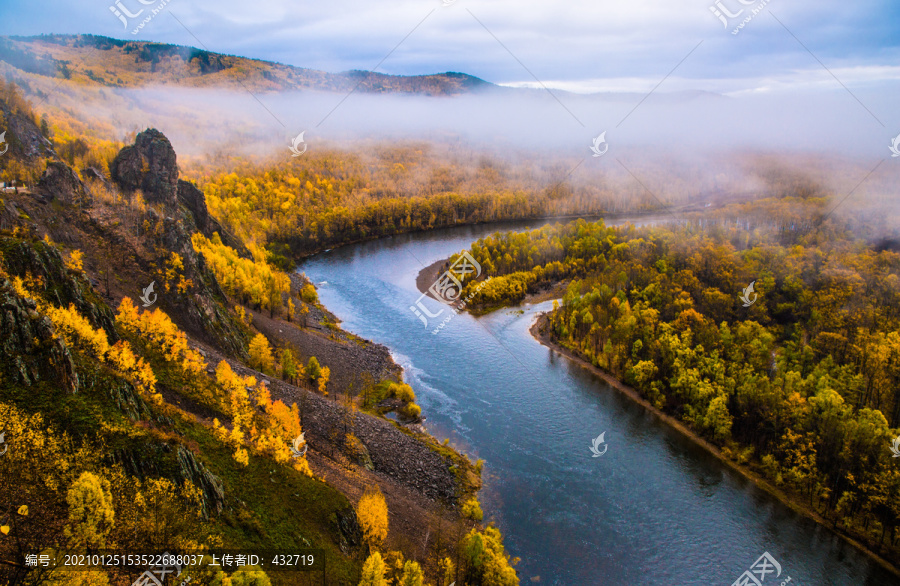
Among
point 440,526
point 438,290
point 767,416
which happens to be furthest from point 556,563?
point 438,290

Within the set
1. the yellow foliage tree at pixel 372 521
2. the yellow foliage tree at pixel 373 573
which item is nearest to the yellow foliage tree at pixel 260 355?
the yellow foliage tree at pixel 372 521

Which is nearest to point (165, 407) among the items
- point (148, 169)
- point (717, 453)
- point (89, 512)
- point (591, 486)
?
point (89, 512)

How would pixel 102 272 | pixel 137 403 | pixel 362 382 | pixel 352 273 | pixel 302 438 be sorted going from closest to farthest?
pixel 137 403 → pixel 302 438 → pixel 102 272 → pixel 362 382 → pixel 352 273

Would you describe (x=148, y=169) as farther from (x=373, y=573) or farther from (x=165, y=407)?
(x=373, y=573)

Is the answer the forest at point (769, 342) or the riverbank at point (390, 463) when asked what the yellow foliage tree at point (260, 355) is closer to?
the riverbank at point (390, 463)

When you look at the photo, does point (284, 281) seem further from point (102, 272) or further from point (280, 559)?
point (280, 559)
